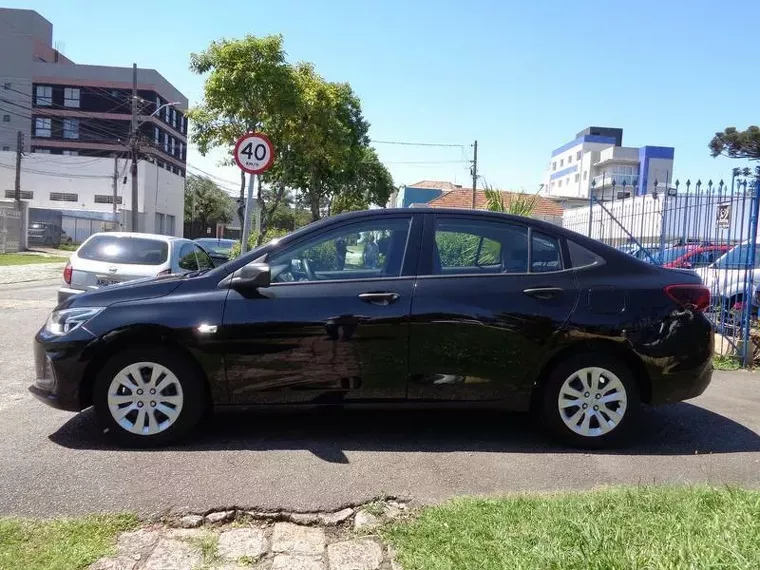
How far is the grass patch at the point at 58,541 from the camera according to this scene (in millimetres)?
2973

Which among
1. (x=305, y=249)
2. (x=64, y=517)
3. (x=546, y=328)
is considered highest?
(x=305, y=249)

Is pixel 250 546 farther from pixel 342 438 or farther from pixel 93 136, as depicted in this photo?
pixel 93 136

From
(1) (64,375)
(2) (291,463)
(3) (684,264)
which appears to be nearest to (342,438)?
(2) (291,463)

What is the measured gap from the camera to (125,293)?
15.4 ft

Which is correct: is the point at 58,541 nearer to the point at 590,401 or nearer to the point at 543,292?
the point at 543,292

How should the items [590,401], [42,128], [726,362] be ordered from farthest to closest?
1. [42,128]
2. [726,362]
3. [590,401]

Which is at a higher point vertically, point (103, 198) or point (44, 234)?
point (103, 198)

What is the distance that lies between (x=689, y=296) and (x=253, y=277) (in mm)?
3085

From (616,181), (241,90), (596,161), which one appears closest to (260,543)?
(241,90)

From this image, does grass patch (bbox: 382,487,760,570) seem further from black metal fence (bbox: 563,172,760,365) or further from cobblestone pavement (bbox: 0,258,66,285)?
cobblestone pavement (bbox: 0,258,66,285)

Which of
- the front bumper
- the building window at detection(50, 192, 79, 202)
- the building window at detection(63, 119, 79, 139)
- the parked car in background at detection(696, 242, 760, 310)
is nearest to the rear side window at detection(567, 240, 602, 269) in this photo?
the front bumper

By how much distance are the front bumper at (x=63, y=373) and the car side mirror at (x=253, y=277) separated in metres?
1.11

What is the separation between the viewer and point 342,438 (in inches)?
192

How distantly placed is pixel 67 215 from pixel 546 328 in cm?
4943
